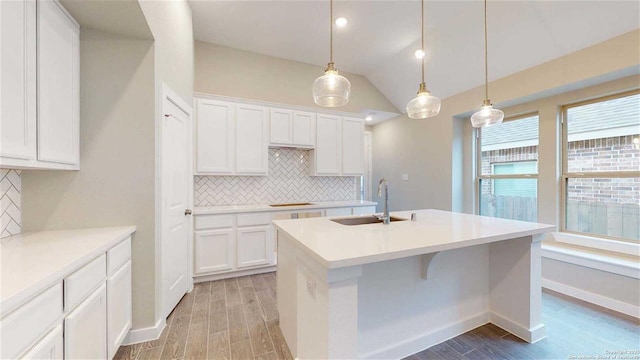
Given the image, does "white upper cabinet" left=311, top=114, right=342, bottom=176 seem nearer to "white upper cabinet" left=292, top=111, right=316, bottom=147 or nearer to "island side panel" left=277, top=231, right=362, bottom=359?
"white upper cabinet" left=292, top=111, right=316, bottom=147

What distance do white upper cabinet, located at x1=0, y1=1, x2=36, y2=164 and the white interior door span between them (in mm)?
750

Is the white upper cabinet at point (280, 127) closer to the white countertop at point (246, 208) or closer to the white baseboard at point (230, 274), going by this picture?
the white countertop at point (246, 208)

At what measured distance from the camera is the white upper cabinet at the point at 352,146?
166 inches

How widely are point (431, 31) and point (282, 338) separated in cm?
387

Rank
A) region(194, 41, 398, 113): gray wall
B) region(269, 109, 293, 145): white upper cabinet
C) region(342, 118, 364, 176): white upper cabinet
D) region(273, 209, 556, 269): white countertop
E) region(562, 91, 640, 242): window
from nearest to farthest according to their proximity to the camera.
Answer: region(273, 209, 556, 269): white countertop → region(562, 91, 640, 242): window → region(194, 41, 398, 113): gray wall → region(269, 109, 293, 145): white upper cabinet → region(342, 118, 364, 176): white upper cabinet

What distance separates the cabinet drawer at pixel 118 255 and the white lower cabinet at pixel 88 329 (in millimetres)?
133

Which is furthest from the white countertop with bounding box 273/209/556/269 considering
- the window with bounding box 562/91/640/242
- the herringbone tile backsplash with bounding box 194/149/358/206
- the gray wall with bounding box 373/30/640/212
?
the herringbone tile backsplash with bounding box 194/149/358/206

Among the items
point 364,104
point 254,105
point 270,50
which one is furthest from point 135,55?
point 364,104

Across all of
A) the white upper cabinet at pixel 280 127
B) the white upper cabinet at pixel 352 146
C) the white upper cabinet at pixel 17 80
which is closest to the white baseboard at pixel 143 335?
the white upper cabinet at pixel 17 80

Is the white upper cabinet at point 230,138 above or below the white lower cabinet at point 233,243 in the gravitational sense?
above

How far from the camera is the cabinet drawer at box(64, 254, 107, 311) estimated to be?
3.72 feet

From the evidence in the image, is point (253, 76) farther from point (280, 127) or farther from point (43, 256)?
point (43, 256)

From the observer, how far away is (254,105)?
354cm

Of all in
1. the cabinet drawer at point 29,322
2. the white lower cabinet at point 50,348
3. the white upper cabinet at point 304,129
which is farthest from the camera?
the white upper cabinet at point 304,129
